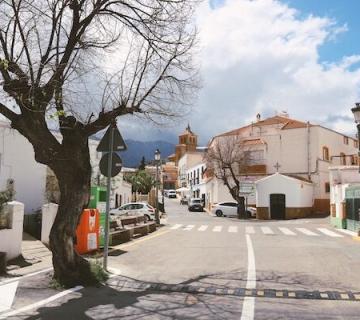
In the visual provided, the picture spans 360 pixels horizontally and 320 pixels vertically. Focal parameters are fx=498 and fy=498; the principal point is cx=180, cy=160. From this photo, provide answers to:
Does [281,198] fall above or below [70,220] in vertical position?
above

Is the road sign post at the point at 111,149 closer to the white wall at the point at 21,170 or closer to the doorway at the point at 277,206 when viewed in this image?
the white wall at the point at 21,170

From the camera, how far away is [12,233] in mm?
11523

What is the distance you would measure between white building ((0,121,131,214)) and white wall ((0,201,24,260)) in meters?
7.67

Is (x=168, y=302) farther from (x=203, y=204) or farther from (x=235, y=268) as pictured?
(x=203, y=204)

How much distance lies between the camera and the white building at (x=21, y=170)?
63.9 feet

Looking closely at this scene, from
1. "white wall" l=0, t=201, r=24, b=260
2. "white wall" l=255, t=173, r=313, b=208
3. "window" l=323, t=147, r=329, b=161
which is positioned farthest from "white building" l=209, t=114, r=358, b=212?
"white wall" l=0, t=201, r=24, b=260

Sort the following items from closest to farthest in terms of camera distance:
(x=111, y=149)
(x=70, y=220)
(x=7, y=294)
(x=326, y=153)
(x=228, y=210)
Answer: (x=7, y=294) < (x=70, y=220) < (x=111, y=149) < (x=228, y=210) < (x=326, y=153)

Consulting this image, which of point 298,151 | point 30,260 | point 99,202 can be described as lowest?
point 30,260

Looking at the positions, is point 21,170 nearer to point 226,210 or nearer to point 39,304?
point 39,304

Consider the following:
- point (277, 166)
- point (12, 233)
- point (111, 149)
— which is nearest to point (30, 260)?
point (12, 233)

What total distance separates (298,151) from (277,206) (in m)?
8.19

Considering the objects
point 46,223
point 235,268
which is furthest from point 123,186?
point 235,268

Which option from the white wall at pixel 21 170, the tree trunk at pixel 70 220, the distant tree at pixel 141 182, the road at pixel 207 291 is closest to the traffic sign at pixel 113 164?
the tree trunk at pixel 70 220

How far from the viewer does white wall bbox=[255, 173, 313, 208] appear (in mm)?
45750
